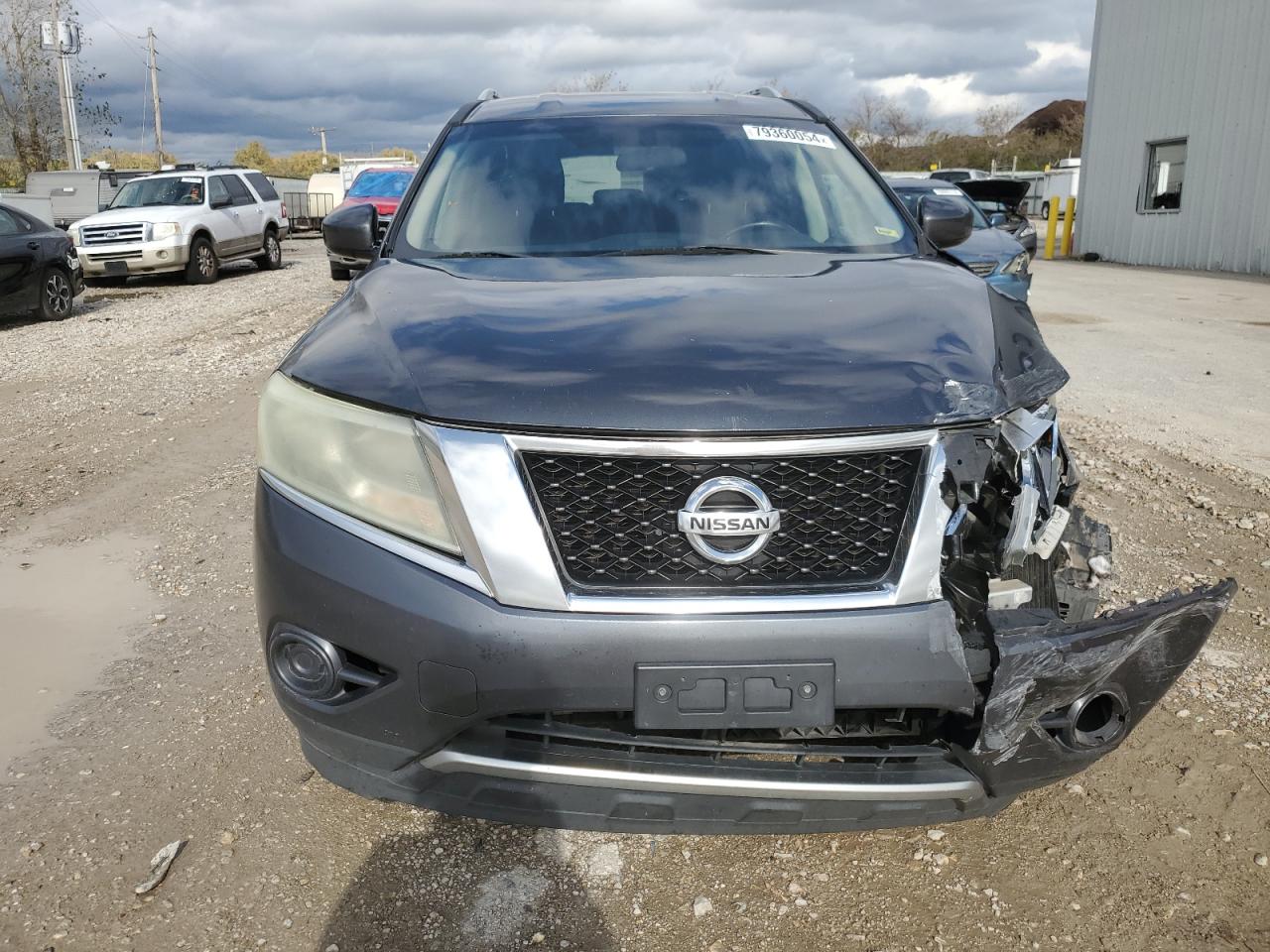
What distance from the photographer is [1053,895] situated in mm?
2285

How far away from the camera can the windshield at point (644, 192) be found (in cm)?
317

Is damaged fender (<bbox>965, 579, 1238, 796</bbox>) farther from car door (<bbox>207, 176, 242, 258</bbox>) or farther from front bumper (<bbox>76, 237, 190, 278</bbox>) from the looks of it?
car door (<bbox>207, 176, 242, 258</bbox>)

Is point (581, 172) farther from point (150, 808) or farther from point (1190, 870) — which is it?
point (1190, 870)

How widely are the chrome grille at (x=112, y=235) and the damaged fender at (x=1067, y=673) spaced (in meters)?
16.6

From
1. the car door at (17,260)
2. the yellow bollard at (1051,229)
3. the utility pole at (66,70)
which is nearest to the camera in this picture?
the car door at (17,260)

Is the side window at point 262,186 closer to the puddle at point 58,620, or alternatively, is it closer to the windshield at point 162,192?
the windshield at point 162,192

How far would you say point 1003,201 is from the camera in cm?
1313

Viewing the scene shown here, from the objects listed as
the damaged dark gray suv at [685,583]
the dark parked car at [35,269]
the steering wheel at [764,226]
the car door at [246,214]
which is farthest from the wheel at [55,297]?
the damaged dark gray suv at [685,583]

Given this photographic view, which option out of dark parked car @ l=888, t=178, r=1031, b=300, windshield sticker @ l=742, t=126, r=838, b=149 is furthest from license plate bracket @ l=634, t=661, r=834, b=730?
dark parked car @ l=888, t=178, r=1031, b=300

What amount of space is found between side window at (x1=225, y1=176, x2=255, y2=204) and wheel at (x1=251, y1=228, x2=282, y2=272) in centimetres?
76

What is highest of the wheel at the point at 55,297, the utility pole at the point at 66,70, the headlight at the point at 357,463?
the utility pole at the point at 66,70

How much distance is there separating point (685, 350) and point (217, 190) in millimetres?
17459

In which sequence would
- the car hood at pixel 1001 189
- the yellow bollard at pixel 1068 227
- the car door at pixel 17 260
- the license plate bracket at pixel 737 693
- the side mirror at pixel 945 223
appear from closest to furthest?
the license plate bracket at pixel 737 693 → the side mirror at pixel 945 223 → the car door at pixel 17 260 → the car hood at pixel 1001 189 → the yellow bollard at pixel 1068 227

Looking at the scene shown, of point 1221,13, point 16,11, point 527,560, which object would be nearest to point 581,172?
point 527,560
